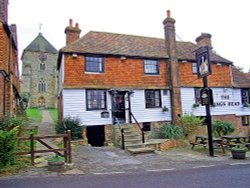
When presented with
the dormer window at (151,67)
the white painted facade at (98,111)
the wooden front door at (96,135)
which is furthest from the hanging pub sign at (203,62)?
the wooden front door at (96,135)

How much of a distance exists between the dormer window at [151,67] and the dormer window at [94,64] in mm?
3673

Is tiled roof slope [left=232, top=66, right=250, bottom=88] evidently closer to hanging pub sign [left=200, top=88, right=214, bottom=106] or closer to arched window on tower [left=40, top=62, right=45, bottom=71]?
hanging pub sign [left=200, top=88, right=214, bottom=106]

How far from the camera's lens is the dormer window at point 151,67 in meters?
19.4

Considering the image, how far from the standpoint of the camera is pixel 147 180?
301 inches

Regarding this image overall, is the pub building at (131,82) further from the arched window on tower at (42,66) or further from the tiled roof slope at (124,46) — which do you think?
the arched window on tower at (42,66)

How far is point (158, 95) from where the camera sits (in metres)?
19.3

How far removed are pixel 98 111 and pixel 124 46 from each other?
19.4 ft

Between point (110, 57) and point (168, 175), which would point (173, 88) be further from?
point (168, 175)

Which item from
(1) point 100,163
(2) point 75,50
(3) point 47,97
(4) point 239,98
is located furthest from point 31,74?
(1) point 100,163

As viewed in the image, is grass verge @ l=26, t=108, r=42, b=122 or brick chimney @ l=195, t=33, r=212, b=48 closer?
brick chimney @ l=195, t=33, r=212, b=48

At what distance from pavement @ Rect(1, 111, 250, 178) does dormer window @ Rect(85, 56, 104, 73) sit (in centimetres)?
552

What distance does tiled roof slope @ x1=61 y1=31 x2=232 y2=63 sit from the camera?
1784cm

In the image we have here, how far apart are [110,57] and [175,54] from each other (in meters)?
5.56

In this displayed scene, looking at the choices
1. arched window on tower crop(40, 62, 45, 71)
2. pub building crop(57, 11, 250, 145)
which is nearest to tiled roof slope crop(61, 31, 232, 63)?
pub building crop(57, 11, 250, 145)
